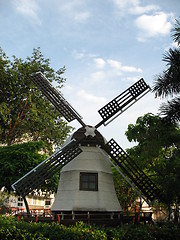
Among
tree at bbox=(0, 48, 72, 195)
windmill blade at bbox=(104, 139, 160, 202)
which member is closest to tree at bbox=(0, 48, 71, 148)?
tree at bbox=(0, 48, 72, 195)

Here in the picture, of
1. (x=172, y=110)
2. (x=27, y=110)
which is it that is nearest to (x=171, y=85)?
(x=172, y=110)

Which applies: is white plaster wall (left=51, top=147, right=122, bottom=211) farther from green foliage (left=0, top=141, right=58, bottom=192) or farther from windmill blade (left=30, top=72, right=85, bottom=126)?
green foliage (left=0, top=141, right=58, bottom=192)

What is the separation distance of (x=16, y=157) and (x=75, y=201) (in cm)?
873

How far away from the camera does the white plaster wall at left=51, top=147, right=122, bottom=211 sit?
15281mm

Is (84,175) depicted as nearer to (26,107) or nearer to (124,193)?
(26,107)

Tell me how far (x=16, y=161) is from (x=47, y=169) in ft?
22.4

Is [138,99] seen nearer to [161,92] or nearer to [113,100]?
[113,100]

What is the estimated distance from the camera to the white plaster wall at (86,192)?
15281 mm

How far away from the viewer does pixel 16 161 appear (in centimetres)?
2183

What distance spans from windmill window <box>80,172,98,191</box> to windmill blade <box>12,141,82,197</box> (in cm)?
132

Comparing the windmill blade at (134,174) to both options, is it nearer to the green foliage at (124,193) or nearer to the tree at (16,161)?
the tree at (16,161)

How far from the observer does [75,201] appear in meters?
15.2

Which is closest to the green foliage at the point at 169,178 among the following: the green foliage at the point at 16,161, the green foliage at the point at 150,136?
the green foliage at the point at 150,136

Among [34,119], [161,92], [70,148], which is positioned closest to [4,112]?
[34,119]
